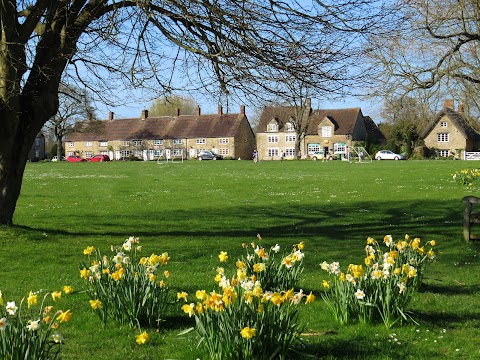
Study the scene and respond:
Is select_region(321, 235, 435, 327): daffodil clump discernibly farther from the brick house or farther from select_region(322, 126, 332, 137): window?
select_region(322, 126, 332, 137): window

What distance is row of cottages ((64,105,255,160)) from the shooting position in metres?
102

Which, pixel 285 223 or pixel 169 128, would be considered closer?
pixel 285 223

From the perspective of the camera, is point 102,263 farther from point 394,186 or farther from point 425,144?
point 425,144

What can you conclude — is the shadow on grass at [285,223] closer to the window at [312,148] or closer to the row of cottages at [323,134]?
the row of cottages at [323,134]

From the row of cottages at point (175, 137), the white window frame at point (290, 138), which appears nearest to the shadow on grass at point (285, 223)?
the row of cottages at point (175, 137)

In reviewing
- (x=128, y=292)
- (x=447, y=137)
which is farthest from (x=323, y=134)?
(x=128, y=292)

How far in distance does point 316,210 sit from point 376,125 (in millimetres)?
88105

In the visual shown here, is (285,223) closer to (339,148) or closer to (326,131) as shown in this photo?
(339,148)

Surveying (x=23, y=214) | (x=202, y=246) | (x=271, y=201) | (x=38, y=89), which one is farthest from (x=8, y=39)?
(x=271, y=201)

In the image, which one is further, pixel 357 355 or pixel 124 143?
pixel 124 143

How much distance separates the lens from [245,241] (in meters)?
12.0

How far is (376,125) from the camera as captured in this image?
337 ft

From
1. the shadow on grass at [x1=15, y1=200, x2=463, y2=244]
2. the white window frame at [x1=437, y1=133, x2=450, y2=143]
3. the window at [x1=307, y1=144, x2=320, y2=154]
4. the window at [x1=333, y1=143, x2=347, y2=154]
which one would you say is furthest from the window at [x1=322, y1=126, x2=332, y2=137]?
the shadow on grass at [x1=15, y1=200, x2=463, y2=244]

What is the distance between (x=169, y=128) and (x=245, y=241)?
95.7 m
